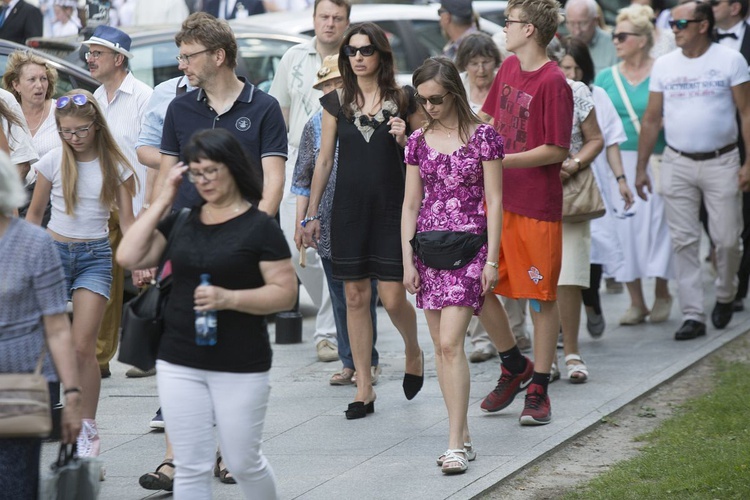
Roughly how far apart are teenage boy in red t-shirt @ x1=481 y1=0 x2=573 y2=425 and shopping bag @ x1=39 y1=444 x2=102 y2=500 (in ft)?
9.63

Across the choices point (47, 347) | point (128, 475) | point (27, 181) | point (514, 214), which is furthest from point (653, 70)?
point (47, 347)

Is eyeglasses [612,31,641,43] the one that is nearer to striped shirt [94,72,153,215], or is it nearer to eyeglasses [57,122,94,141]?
striped shirt [94,72,153,215]

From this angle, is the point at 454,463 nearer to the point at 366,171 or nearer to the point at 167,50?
the point at 366,171

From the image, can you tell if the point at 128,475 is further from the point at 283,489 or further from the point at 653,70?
the point at 653,70

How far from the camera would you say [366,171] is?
22.7ft

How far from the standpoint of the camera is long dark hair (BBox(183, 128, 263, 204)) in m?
4.64

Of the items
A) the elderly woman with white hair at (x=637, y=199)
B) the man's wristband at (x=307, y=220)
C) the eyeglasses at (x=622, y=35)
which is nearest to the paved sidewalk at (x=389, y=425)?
the elderly woman with white hair at (x=637, y=199)

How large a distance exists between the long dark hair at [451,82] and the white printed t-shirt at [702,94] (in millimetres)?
3354

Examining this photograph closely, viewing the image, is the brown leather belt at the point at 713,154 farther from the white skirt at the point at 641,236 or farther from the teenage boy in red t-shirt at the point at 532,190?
the teenage boy in red t-shirt at the point at 532,190

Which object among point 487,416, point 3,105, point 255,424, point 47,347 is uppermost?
point 3,105

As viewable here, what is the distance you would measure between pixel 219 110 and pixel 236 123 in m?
0.10

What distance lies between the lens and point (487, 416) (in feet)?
23.3

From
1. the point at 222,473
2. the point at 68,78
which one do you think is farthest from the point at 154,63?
the point at 222,473

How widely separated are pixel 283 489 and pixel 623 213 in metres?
4.69
